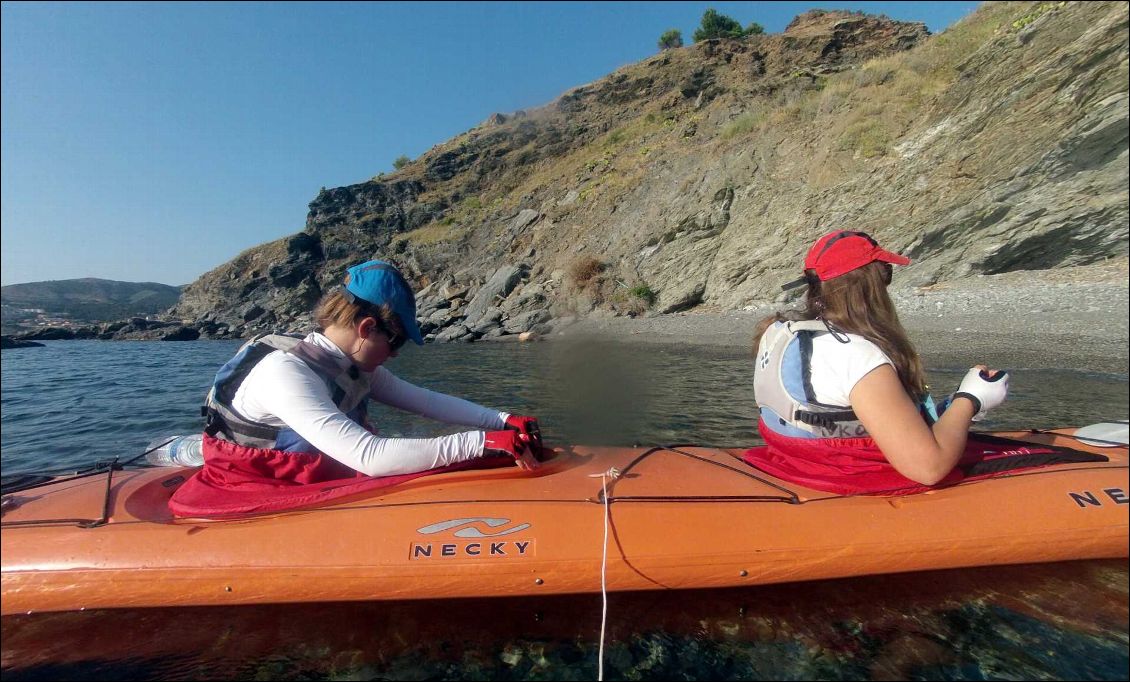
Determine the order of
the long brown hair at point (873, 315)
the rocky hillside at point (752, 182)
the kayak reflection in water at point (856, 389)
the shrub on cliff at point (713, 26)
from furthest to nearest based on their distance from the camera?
the shrub on cliff at point (713, 26) < the rocky hillside at point (752, 182) < the long brown hair at point (873, 315) < the kayak reflection in water at point (856, 389)

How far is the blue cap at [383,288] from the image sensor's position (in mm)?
2439

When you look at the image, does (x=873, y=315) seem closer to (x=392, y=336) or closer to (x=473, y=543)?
(x=473, y=543)

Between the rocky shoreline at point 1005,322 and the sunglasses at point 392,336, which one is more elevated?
the rocky shoreline at point 1005,322

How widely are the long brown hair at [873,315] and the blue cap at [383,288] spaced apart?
174 centimetres

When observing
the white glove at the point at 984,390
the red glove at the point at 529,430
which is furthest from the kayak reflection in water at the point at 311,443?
the white glove at the point at 984,390

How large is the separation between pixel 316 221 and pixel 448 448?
47.4 m

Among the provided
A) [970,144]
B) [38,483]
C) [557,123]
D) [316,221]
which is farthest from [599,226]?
[316,221]

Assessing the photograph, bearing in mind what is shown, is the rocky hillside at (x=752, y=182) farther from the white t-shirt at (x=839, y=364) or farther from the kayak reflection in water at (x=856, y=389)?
the white t-shirt at (x=839, y=364)

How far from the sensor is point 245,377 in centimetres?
239

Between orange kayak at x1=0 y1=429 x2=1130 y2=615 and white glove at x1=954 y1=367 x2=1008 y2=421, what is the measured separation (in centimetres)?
49

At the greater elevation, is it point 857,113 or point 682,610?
point 857,113

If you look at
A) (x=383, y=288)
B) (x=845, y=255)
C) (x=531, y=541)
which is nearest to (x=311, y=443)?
(x=383, y=288)

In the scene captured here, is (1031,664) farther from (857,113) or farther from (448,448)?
(857,113)

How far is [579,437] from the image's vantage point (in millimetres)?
5473
